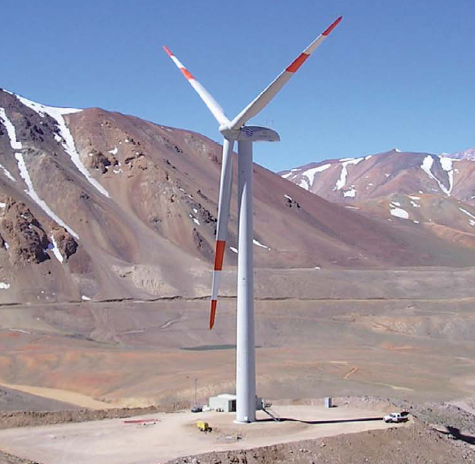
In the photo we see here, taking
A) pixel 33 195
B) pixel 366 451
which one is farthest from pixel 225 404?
pixel 33 195

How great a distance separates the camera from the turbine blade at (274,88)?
3450 cm

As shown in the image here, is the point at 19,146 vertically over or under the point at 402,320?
over

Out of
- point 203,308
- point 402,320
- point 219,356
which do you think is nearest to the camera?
point 219,356

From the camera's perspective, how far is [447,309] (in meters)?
107

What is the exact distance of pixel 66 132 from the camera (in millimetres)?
158125

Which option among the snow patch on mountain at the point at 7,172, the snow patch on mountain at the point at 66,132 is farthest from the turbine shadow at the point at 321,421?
the snow patch on mountain at the point at 66,132

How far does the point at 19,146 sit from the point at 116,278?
4018cm

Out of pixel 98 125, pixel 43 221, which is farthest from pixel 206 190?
pixel 43 221

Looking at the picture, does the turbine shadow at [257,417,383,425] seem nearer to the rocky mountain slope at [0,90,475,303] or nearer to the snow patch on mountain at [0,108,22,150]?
the rocky mountain slope at [0,90,475,303]

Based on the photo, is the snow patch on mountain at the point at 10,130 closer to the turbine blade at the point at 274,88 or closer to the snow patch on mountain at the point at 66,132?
the snow patch on mountain at the point at 66,132

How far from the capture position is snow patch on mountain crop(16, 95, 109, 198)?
146 m

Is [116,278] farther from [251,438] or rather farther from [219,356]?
[251,438]

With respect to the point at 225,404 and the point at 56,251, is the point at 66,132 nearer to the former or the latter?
the point at 56,251

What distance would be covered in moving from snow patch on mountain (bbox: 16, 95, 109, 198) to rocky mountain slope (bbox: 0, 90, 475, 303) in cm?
28
